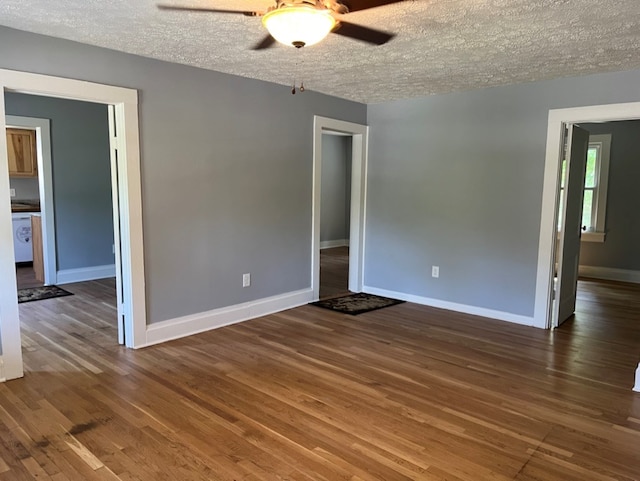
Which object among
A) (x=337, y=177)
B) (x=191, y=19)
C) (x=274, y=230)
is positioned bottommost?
(x=274, y=230)

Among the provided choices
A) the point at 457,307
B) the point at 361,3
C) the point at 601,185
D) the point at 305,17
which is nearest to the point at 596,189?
the point at 601,185

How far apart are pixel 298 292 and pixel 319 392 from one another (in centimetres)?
212

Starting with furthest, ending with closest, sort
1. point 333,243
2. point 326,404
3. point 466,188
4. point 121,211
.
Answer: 1. point 333,243
2. point 466,188
3. point 121,211
4. point 326,404

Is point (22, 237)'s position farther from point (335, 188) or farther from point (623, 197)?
point (623, 197)

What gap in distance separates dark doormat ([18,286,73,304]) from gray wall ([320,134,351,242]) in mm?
5387

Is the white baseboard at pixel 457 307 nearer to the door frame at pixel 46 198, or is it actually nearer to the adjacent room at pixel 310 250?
the adjacent room at pixel 310 250

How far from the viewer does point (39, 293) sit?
530cm

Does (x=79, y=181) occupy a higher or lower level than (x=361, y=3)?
lower

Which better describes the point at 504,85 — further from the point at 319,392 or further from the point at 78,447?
the point at 78,447

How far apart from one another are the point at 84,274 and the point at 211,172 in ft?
10.6

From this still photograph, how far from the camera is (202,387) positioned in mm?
2920

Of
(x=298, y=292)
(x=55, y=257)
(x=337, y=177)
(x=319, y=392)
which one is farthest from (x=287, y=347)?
(x=337, y=177)

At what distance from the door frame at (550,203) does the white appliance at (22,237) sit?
7033 millimetres

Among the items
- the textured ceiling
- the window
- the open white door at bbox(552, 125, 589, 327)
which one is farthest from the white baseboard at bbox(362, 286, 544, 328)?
the window
